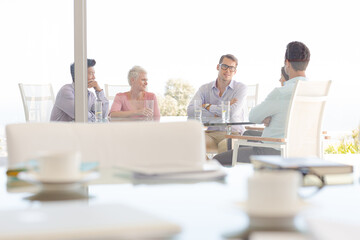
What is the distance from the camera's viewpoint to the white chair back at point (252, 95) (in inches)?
204

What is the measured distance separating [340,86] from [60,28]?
8.90ft

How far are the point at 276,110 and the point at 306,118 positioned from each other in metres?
0.23

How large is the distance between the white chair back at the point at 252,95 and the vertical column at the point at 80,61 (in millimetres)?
1413

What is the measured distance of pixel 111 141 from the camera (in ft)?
6.96

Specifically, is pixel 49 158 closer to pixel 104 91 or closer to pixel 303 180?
pixel 303 180

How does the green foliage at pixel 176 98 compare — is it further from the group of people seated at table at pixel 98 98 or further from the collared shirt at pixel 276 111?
the collared shirt at pixel 276 111

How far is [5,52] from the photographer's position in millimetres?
4980

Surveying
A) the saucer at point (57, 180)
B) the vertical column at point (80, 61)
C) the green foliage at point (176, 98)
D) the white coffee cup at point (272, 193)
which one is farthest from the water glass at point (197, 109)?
the white coffee cup at point (272, 193)

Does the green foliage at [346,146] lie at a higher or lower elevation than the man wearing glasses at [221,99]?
lower

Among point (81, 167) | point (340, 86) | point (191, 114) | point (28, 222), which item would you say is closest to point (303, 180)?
point (81, 167)

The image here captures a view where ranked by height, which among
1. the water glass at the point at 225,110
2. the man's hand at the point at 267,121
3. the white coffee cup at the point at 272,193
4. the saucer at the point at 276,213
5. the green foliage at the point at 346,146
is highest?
the white coffee cup at the point at 272,193

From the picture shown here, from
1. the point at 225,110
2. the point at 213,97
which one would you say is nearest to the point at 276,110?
the point at 225,110

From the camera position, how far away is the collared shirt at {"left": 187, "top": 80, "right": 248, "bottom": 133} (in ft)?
16.1

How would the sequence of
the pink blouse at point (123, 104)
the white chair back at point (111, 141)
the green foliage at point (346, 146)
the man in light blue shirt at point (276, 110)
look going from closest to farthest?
the white chair back at point (111, 141), the man in light blue shirt at point (276, 110), the pink blouse at point (123, 104), the green foliage at point (346, 146)
